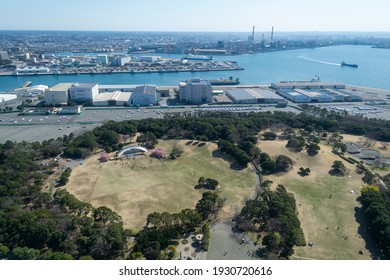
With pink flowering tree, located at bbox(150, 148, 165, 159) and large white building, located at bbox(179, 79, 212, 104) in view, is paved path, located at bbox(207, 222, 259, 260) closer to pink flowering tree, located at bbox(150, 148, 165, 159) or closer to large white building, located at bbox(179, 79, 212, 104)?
pink flowering tree, located at bbox(150, 148, 165, 159)

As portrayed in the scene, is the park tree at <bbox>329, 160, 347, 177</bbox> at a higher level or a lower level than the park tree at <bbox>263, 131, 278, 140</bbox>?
lower

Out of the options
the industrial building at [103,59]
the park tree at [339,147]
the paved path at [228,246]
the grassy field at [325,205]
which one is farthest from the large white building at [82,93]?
the industrial building at [103,59]

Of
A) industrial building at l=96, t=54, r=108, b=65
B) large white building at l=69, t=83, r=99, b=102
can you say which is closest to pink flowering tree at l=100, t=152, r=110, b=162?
large white building at l=69, t=83, r=99, b=102

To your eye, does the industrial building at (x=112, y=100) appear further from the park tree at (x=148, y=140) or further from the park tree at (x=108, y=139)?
the park tree at (x=148, y=140)

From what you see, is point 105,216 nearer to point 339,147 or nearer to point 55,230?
point 55,230

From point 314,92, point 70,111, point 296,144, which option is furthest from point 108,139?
point 314,92

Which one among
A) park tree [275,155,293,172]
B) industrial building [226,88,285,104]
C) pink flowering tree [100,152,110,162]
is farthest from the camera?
industrial building [226,88,285,104]

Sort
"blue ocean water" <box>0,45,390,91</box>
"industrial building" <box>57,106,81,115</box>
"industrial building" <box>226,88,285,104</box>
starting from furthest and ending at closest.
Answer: "blue ocean water" <box>0,45,390,91</box>, "industrial building" <box>226,88,285,104</box>, "industrial building" <box>57,106,81,115</box>
